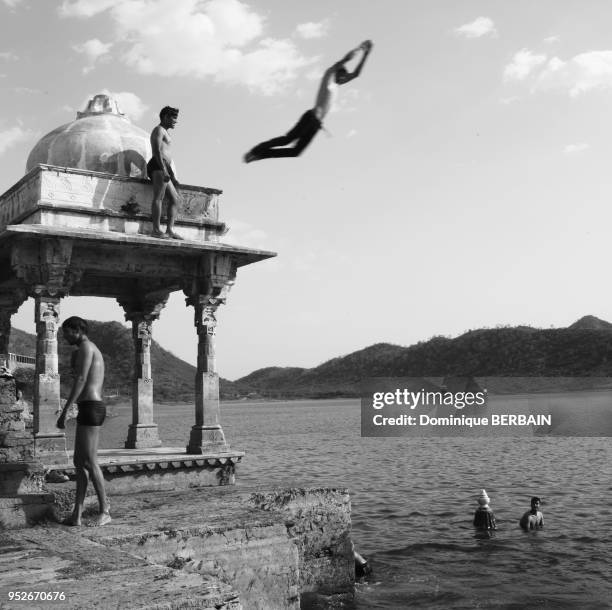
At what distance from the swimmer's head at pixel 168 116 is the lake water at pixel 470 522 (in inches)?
262

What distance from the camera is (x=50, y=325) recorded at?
1296 centimetres

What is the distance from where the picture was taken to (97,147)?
14062 millimetres

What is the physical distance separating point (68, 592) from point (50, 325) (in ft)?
25.7

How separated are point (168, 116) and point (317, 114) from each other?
7.20 metres

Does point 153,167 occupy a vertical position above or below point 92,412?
above

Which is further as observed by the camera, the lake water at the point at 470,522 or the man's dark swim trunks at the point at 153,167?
the man's dark swim trunks at the point at 153,167

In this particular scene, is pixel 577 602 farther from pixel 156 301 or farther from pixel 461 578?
pixel 156 301

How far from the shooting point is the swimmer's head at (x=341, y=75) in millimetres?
7253

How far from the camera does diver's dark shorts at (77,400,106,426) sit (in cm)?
776

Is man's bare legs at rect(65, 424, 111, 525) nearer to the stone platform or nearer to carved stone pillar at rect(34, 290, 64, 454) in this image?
the stone platform

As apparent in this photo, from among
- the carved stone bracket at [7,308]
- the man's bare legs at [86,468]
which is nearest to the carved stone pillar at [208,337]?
the carved stone bracket at [7,308]

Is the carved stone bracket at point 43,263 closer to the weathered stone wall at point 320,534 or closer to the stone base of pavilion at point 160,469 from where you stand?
the stone base of pavilion at point 160,469

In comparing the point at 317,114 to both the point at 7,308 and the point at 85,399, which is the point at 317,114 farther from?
the point at 7,308

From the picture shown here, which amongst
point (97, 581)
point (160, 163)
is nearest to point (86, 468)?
point (97, 581)
